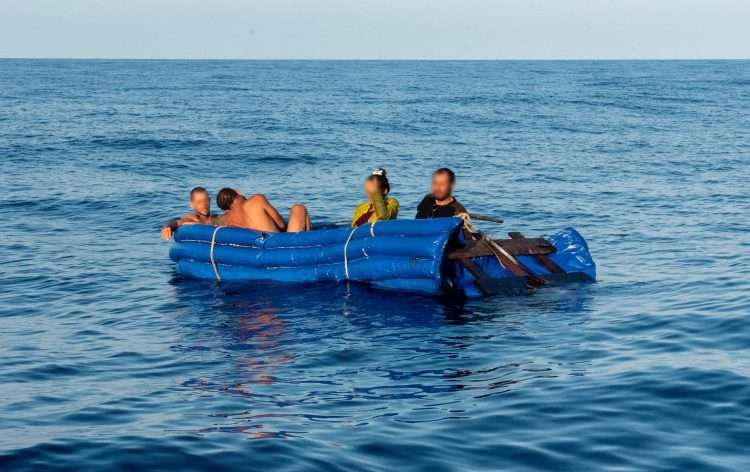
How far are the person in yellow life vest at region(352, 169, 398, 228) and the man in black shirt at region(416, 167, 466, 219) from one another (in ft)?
1.55

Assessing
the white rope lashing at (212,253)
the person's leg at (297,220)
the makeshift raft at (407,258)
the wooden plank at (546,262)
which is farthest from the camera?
the white rope lashing at (212,253)

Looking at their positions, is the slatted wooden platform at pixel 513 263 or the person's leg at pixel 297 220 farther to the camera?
the person's leg at pixel 297 220

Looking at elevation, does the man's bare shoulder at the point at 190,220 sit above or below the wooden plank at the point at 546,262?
above

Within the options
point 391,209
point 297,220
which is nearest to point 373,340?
point 391,209

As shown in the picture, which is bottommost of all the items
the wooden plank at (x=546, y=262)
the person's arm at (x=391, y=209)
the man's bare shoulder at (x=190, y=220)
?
the wooden plank at (x=546, y=262)

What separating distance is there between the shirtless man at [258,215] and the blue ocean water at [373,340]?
0.93 metres

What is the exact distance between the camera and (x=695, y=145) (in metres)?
31.1

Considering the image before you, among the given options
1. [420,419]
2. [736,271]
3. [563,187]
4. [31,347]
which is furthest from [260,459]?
[563,187]

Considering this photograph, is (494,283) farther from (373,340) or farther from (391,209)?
(373,340)

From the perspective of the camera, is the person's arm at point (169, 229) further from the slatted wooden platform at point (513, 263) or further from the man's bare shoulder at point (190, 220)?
the slatted wooden platform at point (513, 263)

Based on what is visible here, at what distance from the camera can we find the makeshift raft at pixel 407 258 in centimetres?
1251

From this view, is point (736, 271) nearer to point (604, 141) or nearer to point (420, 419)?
point (420, 419)

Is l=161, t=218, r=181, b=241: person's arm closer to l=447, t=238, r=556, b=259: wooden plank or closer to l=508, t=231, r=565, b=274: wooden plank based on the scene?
l=447, t=238, r=556, b=259: wooden plank

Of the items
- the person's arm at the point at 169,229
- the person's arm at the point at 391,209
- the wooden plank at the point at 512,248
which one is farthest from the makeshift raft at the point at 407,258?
the person's arm at the point at 169,229
